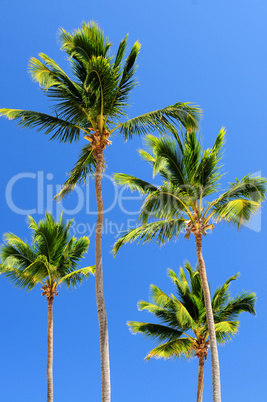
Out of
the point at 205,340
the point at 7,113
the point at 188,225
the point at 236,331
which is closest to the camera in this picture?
the point at 7,113

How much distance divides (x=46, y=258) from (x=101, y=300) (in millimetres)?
5222

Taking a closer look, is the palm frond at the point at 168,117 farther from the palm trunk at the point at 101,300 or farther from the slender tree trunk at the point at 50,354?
the slender tree trunk at the point at 50,354

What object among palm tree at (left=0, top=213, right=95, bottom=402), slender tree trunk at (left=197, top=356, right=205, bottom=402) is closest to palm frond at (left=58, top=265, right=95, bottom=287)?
palm tree at (left=0, top=213, right=95, bottom=402)

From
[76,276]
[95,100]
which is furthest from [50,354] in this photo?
[95,100]

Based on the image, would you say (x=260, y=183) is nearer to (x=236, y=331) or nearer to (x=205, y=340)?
(x=236, y=331)

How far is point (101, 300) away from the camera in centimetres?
1201

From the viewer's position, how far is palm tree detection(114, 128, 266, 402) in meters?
13.2

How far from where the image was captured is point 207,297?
13.1m

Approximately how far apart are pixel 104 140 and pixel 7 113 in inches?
113

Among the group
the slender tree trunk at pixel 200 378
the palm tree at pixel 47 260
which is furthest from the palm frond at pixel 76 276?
the slender tree trunk at pixel 200 378

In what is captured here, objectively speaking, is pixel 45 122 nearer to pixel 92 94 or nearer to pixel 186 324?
pixel 92 94

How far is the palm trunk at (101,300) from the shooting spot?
1108 cm

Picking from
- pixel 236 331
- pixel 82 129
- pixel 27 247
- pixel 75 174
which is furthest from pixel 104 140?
pixel 236 331

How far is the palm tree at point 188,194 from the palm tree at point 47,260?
4639 mm
